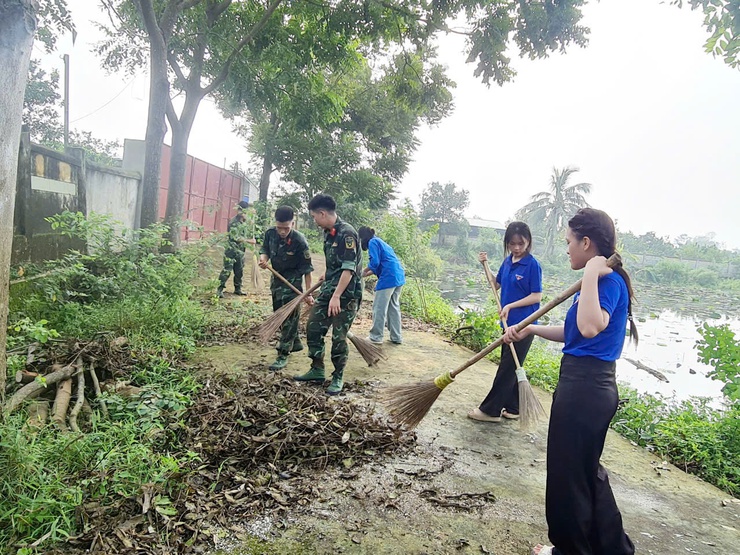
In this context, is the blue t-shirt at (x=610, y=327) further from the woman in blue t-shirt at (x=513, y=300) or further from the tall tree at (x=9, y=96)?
the tall tree at (x=9, y=96)

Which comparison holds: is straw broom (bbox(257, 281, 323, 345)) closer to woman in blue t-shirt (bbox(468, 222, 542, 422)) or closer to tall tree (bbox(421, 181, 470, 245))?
woman in blue t-shirt (bbox(468, 222, 542, 422))

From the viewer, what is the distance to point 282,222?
444 centimetres

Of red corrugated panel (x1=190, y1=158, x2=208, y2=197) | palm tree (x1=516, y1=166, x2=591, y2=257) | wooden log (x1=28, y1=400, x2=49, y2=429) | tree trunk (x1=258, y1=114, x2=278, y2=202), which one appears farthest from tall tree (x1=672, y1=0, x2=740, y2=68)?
palm tree (x1=516, y1=166, x2=591, y2=257)

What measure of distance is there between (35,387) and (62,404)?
209mm

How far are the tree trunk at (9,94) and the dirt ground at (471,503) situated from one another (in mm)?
1904

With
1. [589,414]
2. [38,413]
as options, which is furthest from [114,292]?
[589,414]

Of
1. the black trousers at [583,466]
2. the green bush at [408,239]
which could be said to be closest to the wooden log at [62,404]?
the black trousers at [583,466]

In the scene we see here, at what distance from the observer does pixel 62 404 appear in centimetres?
289

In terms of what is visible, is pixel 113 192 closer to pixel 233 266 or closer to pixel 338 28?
pixel 233 266

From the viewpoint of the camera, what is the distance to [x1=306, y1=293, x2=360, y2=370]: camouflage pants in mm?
3990

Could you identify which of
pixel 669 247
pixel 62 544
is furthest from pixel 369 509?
pixel 669 247

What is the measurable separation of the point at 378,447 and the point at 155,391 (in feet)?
5.52

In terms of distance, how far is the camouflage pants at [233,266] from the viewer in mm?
7203

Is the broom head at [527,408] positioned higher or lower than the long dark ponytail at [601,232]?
lower
